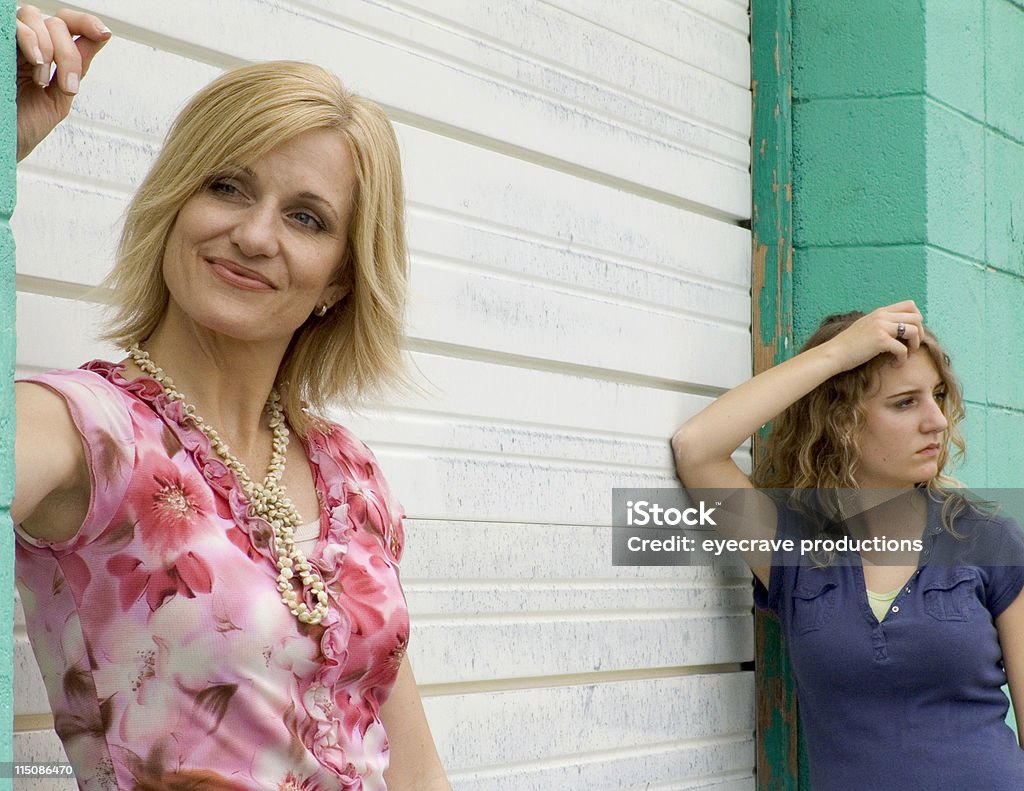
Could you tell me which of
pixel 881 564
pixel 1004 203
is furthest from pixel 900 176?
pixel 881 564

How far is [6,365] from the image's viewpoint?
1501 millimetres

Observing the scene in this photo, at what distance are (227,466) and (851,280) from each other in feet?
8.14

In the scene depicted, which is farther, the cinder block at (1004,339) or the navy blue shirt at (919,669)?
the cinder block at (1004,339)

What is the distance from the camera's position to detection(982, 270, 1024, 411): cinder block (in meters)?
4.30

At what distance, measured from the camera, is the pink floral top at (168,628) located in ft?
5.74

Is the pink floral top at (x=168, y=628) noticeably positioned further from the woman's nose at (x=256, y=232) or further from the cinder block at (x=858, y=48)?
the cinder block at (x=858, y=48)

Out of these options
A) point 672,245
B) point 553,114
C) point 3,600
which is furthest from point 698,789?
point 3,600

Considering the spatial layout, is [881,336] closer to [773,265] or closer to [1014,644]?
[773,265]

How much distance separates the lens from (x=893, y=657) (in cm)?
333

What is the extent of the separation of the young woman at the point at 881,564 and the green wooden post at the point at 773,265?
0.77 ft

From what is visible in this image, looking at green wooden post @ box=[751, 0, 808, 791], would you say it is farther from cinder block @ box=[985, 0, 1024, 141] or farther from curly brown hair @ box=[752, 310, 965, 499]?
cinder block @ box=[985, 0, 1024, 141]

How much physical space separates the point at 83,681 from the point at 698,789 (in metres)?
2.19

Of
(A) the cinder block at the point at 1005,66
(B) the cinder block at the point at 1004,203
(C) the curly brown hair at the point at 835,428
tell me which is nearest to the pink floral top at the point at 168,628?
(C) the curly brown hair at the point at 835,428

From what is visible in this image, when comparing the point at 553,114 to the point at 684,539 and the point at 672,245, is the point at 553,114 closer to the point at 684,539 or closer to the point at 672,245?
the point at 672,245
